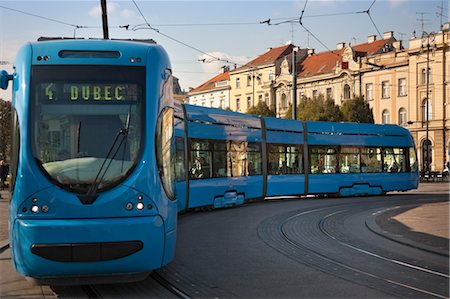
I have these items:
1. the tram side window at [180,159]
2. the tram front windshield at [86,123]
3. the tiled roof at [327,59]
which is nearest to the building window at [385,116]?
the tiled roof at [327,59]

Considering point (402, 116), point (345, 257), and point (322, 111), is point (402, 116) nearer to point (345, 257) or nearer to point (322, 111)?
point (322, 111)

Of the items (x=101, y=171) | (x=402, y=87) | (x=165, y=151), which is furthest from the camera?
Answer: (x=402, y=87)

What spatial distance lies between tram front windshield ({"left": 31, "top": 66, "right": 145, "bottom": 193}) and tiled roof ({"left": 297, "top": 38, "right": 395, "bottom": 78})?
2782 inches

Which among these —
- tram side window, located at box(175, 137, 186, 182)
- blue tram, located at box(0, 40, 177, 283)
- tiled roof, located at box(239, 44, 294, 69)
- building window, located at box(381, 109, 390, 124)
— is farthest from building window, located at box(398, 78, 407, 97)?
blue tram, located at box(0, 40, 177, 283)

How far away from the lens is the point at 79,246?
7281 millimetres

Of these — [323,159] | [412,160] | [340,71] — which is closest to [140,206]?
[323,159]

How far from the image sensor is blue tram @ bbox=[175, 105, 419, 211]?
18812mm

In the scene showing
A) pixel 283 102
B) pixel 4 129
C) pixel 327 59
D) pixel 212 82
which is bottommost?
pixel 4 129

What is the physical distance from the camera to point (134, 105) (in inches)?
310

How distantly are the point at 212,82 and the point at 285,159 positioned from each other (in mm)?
83861

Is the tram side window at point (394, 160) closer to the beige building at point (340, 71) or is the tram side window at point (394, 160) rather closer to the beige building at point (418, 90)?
the beige building at point (418, 90)

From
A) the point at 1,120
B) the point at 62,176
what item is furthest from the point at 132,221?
the point at 1,120

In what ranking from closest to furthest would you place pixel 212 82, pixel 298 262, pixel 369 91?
pixel 298 262 → pixel 369 91 → pixel 212 82

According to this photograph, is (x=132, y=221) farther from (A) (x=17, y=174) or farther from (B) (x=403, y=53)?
(B) (x=403, y=53)
